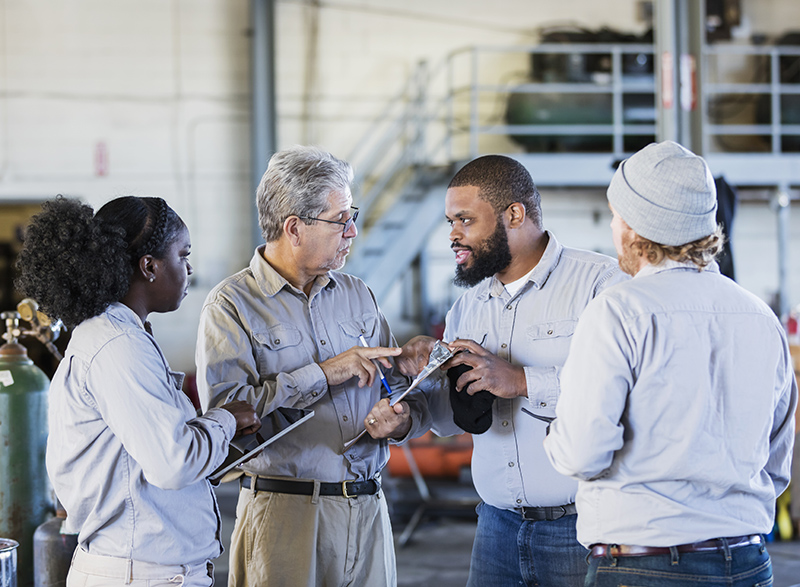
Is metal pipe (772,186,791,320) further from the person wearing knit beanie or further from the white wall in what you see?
the person wearing knit beanie

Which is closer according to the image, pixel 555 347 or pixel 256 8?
pixel 555 347

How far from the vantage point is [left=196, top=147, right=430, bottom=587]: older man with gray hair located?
210 cm

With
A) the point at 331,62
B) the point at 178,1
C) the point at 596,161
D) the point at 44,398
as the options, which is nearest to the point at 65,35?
the point at 178,1

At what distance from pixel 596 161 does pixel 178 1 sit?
15.7ft

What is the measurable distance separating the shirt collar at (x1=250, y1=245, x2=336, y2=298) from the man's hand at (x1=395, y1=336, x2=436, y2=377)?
0.33 metres

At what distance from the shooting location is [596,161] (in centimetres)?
750

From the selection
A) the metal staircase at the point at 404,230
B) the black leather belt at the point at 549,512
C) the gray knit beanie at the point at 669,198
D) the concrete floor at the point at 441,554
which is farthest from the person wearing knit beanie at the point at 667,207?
the metal staircase at the point at 404,230

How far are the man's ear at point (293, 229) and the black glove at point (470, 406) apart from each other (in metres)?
0.60

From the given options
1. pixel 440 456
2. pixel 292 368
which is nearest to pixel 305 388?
pixel 292 368

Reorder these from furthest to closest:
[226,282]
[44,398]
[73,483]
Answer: [44,398]
[226,282]
[73,483]

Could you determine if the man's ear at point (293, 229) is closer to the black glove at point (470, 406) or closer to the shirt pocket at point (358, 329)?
the shirt pocket at point (358, 329)

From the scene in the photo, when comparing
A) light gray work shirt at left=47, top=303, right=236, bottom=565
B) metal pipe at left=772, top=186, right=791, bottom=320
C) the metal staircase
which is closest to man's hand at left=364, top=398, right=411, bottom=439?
light gray work shirt at left=47, top=303, right=236, bottom=565

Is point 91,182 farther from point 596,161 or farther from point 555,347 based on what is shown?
point 555,347

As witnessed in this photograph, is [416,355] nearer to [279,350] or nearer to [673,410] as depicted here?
[279,350]
